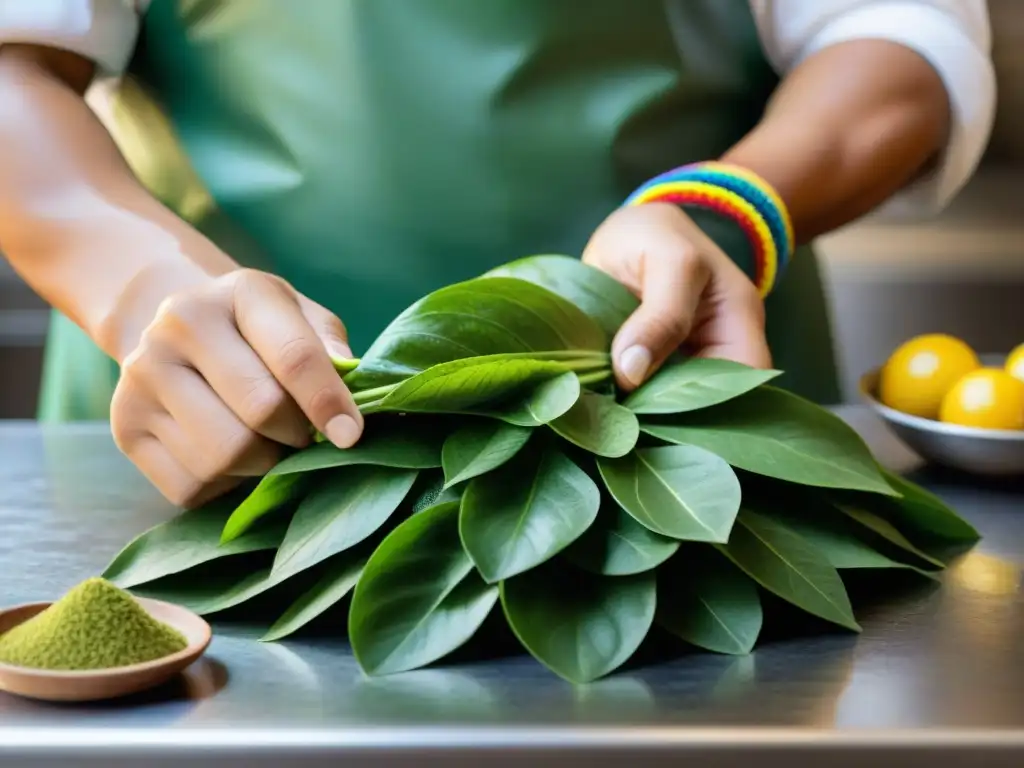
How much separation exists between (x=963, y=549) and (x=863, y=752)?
0.93 ft

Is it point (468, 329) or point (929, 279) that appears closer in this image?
point (468, 329)

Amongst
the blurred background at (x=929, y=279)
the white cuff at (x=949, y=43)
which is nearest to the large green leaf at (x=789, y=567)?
the white cuff at (x=949, y=43)

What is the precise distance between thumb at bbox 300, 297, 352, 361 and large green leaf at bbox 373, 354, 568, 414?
8 cm

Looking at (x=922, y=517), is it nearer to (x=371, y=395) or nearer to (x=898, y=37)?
(x=371, y=395)

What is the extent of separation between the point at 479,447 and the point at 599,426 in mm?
60

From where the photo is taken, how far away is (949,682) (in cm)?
46

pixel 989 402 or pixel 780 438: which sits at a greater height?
pixel 780 438

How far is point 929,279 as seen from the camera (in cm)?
226

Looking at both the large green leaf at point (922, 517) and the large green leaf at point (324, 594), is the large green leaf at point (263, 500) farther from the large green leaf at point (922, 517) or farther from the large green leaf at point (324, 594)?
the large green leaf at point (922, 517)

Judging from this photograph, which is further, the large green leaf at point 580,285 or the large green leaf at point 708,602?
the large green leaf at point 580,285

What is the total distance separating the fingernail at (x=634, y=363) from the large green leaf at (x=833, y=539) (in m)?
0.09

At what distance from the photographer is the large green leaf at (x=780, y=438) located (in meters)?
0.55

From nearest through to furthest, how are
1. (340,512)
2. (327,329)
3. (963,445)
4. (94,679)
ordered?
1. (94,679)
2. (340,512)
3. (327,329)
4. (963,445)

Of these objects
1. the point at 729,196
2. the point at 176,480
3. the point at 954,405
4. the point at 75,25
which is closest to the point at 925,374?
the point at 954,405
